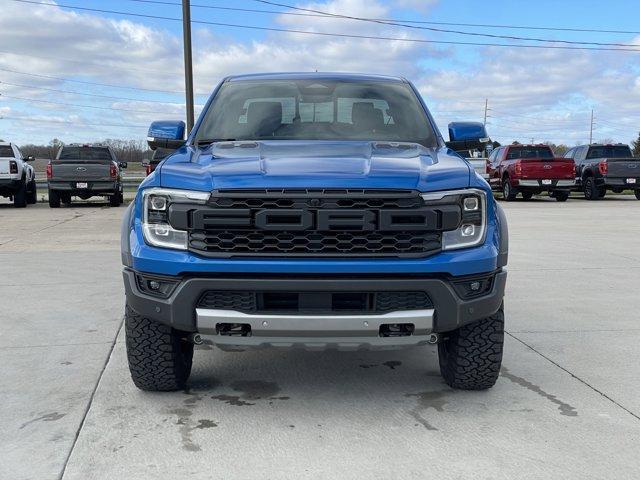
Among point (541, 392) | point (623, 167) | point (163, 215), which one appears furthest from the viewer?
point (623, 167)

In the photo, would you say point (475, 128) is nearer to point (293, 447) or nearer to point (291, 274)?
point (291, 274)

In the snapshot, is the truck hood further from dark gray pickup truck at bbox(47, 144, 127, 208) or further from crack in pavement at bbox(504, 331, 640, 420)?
dark gray pickup truck at bbox(47, 144, 127, 208)

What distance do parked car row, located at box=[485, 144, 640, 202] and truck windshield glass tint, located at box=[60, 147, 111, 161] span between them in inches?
490

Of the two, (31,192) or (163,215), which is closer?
(163,215)

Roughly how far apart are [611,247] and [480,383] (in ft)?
24.0

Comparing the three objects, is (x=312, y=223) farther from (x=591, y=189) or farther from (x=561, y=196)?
(x=591, y=189)

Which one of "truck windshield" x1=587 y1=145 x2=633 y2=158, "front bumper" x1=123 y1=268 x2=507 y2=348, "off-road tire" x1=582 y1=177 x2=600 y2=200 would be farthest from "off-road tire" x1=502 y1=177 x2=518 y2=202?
"front bumper" x1=123 y1=268 x2=507 y2=348

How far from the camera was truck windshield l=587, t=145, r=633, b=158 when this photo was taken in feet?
76.9

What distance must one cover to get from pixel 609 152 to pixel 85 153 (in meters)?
17.4

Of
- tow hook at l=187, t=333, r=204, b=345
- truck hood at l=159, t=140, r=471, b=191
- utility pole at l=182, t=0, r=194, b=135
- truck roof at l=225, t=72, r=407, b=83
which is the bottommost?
tow hook at l=187, t=333, r=204, b=345

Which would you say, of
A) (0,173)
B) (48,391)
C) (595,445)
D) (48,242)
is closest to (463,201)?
(595,445)

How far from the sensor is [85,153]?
20719 millimetres

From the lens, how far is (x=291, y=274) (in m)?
3.25

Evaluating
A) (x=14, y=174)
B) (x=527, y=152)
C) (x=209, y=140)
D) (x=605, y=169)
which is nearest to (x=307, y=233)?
(x=209, y=140)
